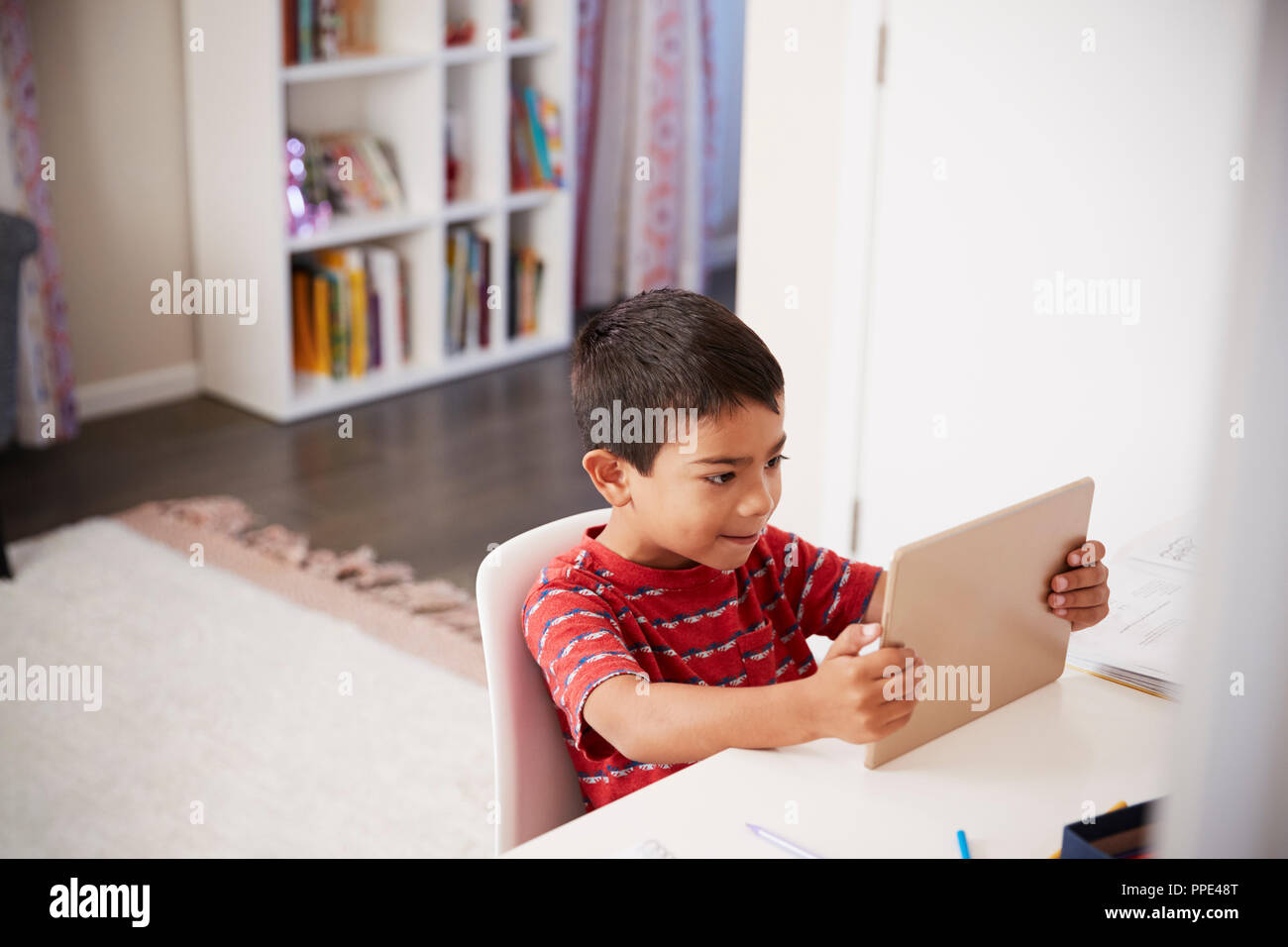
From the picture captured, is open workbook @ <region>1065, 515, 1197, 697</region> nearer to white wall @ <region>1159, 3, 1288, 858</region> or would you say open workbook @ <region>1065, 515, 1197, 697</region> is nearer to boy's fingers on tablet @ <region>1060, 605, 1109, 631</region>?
boy's fingers on tablet @ <region>1060, 605, 1109, 631</region>

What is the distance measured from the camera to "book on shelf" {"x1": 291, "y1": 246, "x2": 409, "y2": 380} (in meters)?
3.82

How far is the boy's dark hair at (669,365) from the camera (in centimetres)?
120

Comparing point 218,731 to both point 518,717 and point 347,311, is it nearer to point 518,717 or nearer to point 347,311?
point 518,717

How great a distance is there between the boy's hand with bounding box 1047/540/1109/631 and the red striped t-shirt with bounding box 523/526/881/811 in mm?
252

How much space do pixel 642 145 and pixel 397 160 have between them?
106 cm

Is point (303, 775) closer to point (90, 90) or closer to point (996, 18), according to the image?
point (996, 18)

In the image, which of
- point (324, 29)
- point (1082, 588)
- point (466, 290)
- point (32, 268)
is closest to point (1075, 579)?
point (1082, 588)

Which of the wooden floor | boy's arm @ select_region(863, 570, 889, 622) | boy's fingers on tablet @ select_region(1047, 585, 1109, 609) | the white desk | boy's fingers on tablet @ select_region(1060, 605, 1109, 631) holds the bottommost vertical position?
the wooden floor

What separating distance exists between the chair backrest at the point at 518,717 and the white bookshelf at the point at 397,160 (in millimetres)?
2603

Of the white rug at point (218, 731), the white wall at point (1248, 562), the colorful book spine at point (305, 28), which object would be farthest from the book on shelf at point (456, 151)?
the white wall at point (1248, 562)

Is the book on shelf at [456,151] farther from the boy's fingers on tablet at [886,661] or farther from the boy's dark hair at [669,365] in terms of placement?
the boy's fingers on tablet at [886,661]

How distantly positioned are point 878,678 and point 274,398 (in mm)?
3025

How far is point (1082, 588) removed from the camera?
1180 millimetres

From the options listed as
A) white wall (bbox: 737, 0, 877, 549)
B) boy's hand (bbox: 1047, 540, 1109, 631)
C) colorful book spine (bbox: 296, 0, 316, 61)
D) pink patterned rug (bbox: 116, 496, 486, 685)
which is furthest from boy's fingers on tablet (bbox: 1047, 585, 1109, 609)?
colorful book spine (bbox: 296, 0, 316, 61)
